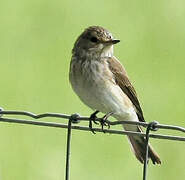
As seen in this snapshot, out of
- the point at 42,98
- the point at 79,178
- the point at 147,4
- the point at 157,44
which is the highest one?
the point at 147,4

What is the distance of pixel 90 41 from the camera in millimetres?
8242

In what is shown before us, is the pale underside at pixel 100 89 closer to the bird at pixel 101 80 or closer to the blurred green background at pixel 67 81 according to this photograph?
the bird at pixel 101 80

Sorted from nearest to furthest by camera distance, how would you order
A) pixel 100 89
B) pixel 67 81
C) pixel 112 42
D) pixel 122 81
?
1. pixel 100 89
2. pixel 112 42
3. pixel 122 81
4. pixel 67 81

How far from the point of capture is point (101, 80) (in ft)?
25.9

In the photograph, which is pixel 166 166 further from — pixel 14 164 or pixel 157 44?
pixel 157 44

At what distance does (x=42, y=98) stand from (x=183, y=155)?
73.7 inches

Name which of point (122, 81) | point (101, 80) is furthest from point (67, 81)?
point (101, 80)

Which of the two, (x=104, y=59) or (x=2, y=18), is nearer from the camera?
(x=104, y=59)

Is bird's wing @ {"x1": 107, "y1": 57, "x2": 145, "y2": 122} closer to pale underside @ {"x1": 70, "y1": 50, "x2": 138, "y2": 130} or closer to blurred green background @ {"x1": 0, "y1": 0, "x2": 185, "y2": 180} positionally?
pale underside @ {"x1": 70, "y1": 50, "x2": 138, "y2": 130}

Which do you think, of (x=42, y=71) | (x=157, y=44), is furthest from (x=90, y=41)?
(x=157, y=44)

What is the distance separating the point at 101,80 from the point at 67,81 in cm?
400

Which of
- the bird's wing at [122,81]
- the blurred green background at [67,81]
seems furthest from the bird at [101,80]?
the blurred green background at [67,81]

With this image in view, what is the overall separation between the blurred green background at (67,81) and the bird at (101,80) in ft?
6.06

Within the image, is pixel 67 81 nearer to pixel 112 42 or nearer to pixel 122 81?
pixel 122 81
